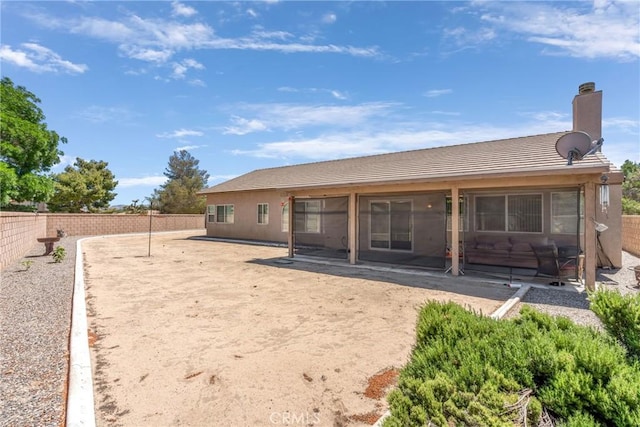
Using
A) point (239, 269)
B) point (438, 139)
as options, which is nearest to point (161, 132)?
point (239, 269)

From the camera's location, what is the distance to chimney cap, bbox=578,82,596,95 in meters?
9.56

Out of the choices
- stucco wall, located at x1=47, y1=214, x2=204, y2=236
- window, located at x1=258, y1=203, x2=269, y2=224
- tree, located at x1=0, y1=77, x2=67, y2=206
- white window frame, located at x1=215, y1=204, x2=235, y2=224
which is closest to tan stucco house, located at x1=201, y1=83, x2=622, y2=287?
window, located at x1=258, y1=203, x2=269, y2=224

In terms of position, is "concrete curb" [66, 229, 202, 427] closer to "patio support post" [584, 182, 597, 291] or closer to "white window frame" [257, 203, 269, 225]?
"patio support post" [584, 182, 597, 291]

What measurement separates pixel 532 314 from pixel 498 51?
9.57 meters

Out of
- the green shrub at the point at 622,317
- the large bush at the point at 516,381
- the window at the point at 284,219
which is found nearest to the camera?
the large bush at the point at 516,381

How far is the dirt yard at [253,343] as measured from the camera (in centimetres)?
263

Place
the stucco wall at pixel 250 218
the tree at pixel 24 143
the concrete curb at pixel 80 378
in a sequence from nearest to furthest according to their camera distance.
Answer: the concrete curb at pixel 80 378 < the tree at pixel 24 143 < the stucco wall at pixel 250 218

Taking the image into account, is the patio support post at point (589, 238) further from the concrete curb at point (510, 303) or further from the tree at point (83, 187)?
the tree at point (83, 187)

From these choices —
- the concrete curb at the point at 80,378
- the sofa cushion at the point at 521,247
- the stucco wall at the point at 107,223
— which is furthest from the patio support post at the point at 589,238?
the stucco wall at the point at 107,223

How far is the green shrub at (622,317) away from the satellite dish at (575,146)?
18.2 ft

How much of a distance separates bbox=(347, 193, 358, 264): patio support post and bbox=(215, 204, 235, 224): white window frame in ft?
36.6

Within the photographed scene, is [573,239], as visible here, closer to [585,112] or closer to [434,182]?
[585,112]

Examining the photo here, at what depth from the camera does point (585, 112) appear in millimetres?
9555

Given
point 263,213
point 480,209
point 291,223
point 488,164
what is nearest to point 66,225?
point 263,213
